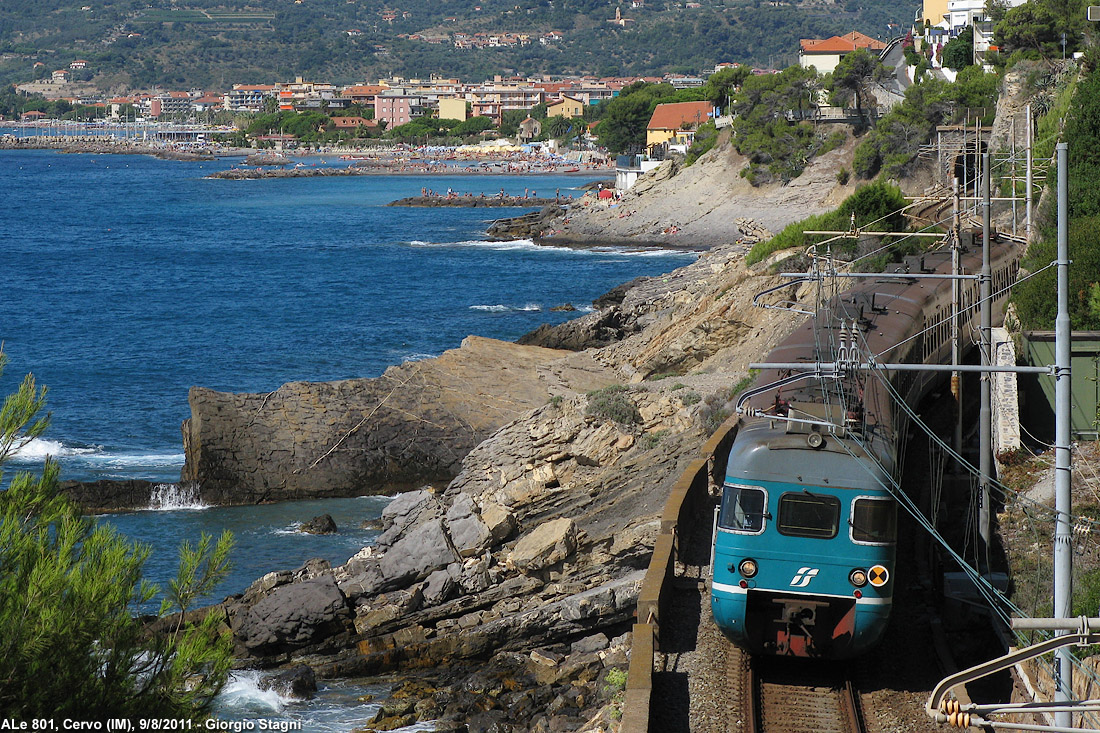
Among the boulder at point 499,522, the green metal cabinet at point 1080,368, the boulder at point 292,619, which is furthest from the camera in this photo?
the boulder at point 499,522

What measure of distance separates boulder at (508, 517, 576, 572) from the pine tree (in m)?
10.00

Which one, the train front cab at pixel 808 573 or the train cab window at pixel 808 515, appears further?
the train cab window at pixel 808 515

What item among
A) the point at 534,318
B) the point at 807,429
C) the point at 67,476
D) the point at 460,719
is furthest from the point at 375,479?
the point at 534,318

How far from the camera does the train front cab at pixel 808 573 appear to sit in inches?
506

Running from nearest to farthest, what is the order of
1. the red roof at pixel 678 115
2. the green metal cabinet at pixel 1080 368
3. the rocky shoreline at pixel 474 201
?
the green metal cabinet at pixel 1080 368 → the rocky shoreline at pixel 474 201 → the red roof at pixel 678 115

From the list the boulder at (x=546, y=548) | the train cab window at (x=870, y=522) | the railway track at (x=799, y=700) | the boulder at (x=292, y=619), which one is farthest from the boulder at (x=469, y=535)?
the train cab window at (x=870, y=522)

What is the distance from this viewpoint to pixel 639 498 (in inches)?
845

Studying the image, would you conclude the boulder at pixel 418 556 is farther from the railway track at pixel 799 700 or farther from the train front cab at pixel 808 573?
the train front cab at pixel 808 573

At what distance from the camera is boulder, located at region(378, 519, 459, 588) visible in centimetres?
2084

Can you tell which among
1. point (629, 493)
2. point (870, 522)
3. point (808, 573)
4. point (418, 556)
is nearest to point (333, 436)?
point (418, 556)

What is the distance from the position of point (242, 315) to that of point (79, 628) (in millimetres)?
57649

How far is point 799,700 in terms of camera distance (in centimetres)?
1289

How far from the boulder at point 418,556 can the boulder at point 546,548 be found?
148 cm

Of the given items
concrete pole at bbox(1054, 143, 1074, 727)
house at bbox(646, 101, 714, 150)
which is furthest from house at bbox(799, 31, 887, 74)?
concrete pole at bbox(1054, 143, 1074, 727)
